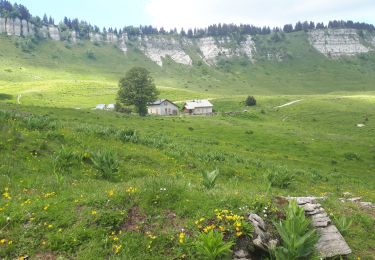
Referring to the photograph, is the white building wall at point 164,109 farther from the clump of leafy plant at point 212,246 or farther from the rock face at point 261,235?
the clump of leafy plant at point 212,246

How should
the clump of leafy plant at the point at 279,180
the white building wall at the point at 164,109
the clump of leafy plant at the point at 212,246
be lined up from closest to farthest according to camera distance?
the clump of leafy plant at the point at 212,246 < the clump of leafy plant at the point at 279,180 < the white building wall at the point at 164,109

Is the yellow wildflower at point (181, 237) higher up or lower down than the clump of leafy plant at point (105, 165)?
lower down

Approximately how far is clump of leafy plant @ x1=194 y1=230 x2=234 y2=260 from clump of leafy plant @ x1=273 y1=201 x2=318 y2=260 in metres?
1.41

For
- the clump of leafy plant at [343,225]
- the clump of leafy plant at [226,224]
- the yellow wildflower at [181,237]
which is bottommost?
the clump of leafy plant at [343,225]

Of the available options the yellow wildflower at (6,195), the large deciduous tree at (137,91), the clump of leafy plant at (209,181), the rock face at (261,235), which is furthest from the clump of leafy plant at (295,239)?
the large deciduous tree at (137,91)

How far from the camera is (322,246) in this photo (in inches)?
423

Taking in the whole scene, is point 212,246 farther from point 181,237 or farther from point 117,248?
point 117,248

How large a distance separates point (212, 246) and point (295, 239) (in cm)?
231

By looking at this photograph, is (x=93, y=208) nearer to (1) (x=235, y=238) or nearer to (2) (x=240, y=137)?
(1) (x=235, y=238)

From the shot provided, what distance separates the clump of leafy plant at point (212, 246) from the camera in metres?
8.98

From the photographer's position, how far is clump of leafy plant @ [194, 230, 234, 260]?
8984 millimetres

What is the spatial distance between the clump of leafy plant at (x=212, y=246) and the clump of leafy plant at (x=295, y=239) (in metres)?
1.41

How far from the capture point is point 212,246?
29.7ft

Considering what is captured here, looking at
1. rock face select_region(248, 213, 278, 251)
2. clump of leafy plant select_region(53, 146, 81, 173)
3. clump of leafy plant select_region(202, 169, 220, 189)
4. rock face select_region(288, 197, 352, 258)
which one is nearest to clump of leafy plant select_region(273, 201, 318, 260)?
rock face select_region(248, 213, 278, 251)
